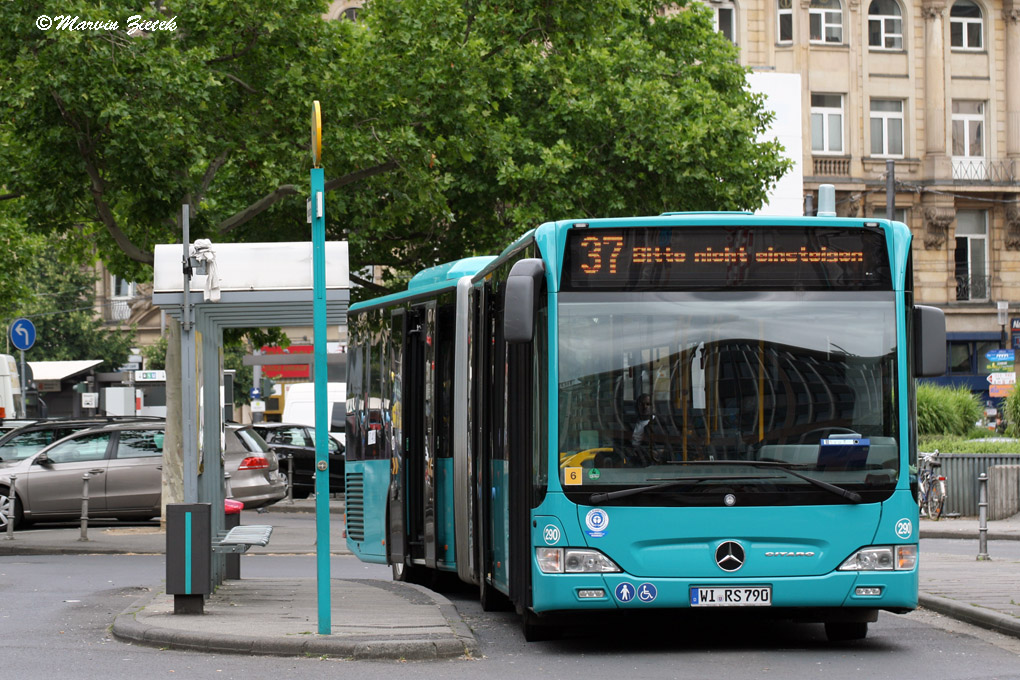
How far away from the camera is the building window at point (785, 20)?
49688mm

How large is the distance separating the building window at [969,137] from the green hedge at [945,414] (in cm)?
2176

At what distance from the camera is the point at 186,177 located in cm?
2056

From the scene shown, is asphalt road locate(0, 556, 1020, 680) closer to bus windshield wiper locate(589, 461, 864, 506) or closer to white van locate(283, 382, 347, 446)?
bus windshield wiper locate(589, 461, 864, 506)

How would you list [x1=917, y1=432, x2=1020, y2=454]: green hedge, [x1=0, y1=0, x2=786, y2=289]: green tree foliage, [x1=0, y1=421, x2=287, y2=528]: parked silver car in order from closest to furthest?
[x1=0, y1=0, x2=786, y2=289]: green tree foliage, [x1=0, y1=421, x2=287, y2=528]: parked silver car, [x1=917, y1=432, x2=1020, y2=454]: green hedge

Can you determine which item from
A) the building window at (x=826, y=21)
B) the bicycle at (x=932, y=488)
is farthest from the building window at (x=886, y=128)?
the bicycle at (x=932, y=488)

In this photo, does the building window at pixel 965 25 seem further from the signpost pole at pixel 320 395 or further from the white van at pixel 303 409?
the signpost pole at pixel 320 395

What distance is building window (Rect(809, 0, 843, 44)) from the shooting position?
1961 inches

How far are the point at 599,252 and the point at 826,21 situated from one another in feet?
138

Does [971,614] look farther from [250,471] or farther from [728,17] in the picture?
[728,17]

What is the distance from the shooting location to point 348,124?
70.4 ft

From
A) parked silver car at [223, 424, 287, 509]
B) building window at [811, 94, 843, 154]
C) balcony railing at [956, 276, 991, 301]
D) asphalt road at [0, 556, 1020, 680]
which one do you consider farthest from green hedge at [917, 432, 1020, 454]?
balcony railing at [956, 276, 991, 301]

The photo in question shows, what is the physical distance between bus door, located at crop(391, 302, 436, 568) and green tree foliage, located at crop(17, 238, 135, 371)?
46874 millimetres

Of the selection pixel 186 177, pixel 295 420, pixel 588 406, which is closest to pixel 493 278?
pixel 588 406

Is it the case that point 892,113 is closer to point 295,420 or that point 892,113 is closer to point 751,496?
point 295,420
